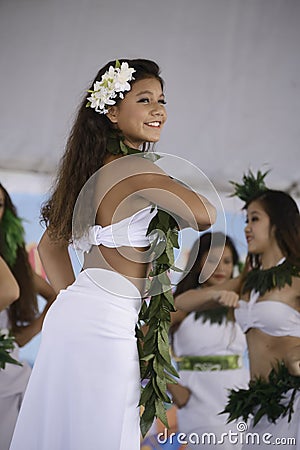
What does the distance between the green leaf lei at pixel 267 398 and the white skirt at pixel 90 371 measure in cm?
150

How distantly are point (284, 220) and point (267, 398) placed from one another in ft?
2.80

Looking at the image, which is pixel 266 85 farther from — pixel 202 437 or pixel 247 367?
pixel 202 437

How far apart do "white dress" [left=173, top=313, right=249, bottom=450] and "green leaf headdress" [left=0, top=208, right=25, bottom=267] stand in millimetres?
928

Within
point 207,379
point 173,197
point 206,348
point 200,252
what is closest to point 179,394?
point 207,379

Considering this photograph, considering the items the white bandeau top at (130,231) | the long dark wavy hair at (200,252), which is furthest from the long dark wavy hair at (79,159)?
the long dark wavy hair at (200,252)

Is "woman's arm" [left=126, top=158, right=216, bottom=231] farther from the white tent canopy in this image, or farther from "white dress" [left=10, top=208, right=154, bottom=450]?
the white tent canopy

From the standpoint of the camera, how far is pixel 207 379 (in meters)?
3.82

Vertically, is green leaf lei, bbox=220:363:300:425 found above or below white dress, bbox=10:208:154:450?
above

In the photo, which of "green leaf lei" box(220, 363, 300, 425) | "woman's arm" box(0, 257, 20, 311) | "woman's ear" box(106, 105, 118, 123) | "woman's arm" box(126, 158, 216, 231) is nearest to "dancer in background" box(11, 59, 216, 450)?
"woman's arm" box(126, 158, 216, 231)

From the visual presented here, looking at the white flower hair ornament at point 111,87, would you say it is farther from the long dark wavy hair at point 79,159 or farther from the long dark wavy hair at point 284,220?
the long dark wavy hair at point 284,220

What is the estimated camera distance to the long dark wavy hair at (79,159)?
232 cm

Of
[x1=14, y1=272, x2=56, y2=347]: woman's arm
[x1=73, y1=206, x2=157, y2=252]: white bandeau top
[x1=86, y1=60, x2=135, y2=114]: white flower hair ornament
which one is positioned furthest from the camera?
[x1=14, y1=272, x2=56, y2=347]: woman's arm

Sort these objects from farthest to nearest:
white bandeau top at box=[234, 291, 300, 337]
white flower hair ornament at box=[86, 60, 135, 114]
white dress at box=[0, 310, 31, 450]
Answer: white dress at box=[0, 310, 31, 450] < white bandeau top at box=[234, 291, 300, 337] < white flower hair ornament at box=[86, 60, 135, 114]

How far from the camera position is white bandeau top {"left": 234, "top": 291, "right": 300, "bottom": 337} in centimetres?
363
